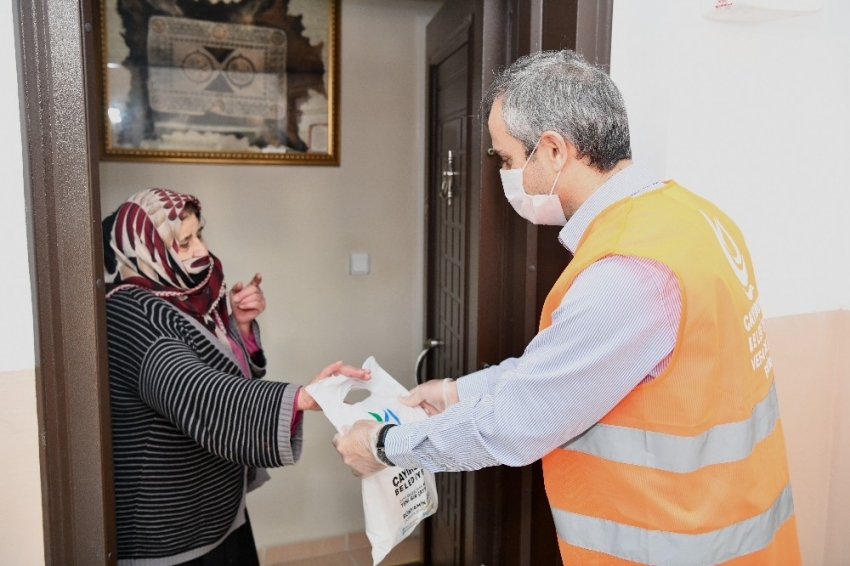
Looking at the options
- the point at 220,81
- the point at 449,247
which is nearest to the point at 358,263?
the point at 449,247

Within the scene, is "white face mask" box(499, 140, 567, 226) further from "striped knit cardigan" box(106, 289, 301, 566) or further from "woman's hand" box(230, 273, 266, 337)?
"woman's hand" box(230, 273, 266, 337)

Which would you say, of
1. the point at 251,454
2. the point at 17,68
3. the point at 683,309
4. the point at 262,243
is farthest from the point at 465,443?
the point at 262,243

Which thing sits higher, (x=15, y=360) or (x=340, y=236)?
(x=340, y=236)

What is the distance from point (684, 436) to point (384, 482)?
0.66 metres

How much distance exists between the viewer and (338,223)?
114 inches

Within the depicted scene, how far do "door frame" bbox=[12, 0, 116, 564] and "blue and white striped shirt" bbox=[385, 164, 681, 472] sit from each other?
637 millimetres

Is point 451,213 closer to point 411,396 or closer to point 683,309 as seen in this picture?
point 411,396

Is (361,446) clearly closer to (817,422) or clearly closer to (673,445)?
(673,445)

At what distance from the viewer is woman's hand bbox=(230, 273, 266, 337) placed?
80.0 inches

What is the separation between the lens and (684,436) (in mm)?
1040

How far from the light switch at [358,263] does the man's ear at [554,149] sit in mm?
1792

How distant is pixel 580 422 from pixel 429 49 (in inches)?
68.2

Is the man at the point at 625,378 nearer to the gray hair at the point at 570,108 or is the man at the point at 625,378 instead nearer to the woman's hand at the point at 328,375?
the gray hair at the point at 570,108

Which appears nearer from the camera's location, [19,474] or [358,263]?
[19,474]
